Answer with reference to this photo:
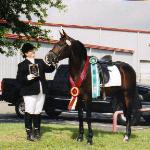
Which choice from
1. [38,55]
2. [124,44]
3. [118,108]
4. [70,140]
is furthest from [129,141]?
[124,44]

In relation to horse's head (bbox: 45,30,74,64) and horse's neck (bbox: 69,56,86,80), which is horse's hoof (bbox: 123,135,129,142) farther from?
horse's head (bbox: 45,30,74,64)

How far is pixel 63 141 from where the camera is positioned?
1219 centimetres

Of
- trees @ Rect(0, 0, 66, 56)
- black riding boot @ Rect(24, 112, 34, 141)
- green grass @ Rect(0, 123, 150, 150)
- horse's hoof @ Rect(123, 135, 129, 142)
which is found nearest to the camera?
green grass @ Rect(0, 123, 150, 150)

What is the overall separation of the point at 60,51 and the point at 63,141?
1.88 metres

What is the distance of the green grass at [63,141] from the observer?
37.6 feet

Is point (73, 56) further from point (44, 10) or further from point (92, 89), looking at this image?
point (44, 10)

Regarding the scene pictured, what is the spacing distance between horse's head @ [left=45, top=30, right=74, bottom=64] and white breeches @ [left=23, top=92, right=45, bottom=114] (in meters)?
0.76

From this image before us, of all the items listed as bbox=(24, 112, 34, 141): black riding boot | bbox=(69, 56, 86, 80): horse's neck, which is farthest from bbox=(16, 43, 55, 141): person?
bbox=(69, 56, 86, 80): horse's neck

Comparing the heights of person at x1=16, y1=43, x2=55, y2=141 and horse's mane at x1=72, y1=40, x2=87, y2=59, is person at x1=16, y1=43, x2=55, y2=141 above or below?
below

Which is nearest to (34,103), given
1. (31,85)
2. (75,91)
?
(31,85)

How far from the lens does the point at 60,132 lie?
44.4 feet

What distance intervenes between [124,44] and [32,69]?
143 feet

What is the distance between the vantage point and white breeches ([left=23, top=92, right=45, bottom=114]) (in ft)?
39.3

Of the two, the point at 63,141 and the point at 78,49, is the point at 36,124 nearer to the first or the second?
the point at 63,141
